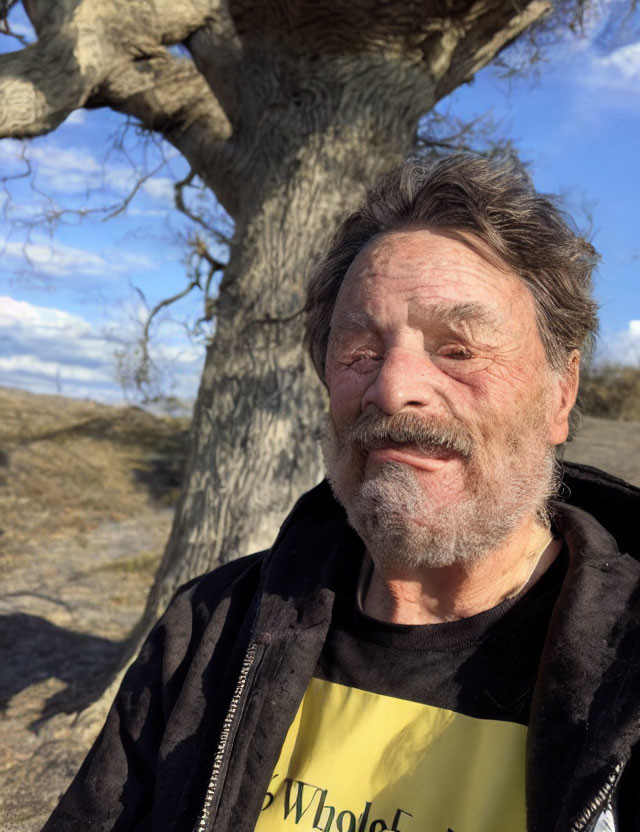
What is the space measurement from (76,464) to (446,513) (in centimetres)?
992

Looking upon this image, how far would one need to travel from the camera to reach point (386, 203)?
1.94m

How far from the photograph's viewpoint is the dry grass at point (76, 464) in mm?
8734

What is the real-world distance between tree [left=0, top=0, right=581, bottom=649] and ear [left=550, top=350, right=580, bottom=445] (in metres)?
2.03

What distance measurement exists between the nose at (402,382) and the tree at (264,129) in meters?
2.14

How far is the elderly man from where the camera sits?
144 cm

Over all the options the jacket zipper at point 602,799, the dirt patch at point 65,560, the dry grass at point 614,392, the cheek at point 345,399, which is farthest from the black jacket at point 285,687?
the dry grass at point 614,392

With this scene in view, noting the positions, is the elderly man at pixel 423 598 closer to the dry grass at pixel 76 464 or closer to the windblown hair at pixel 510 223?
the windblown hair at pixel 510 223

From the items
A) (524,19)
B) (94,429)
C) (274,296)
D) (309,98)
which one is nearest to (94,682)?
(274,296)

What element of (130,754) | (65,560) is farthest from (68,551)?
(130,754)

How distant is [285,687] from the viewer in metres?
1.61

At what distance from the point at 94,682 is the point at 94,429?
8746 mm

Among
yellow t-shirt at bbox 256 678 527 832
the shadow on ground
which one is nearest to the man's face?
yellow t-shirt at bbox 256 678 527 832

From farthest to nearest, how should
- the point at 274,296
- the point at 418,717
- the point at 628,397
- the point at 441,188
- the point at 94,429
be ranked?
the point at 94,429
the point at 628,397
the point at 274,296
the point at 441,188
the point at 418,717

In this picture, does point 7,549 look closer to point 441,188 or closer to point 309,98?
point 309,98
